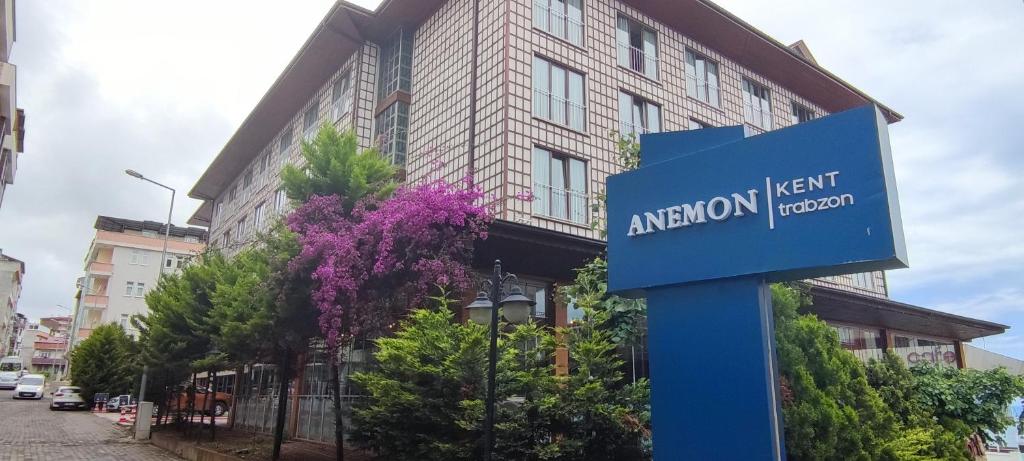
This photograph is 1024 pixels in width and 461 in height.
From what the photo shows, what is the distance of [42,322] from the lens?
5256 inches

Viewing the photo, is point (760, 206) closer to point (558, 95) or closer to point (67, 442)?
point (558, 95)

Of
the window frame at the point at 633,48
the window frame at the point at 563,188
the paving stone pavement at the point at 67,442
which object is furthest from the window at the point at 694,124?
the paving stone pavement at the point at 67,442

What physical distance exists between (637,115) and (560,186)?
436cm

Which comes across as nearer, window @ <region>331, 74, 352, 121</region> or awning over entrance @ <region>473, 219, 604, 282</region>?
awning over entrance @ <region>473, 219, 604, 282</region>

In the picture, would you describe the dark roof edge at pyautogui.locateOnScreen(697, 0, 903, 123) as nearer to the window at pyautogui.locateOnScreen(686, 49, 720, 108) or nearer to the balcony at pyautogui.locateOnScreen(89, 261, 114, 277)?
the window at pyautogui.locateOnScreen(686, 49, 720, 108)

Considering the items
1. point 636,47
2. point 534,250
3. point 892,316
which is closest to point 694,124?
point 636,47

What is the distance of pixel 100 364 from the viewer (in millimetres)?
39906

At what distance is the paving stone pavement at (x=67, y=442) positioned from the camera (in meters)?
17.1

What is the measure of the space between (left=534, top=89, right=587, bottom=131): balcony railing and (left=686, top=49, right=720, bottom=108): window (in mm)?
5333

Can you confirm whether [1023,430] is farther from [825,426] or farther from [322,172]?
[322,172]

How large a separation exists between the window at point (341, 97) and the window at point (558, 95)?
26.6 feet

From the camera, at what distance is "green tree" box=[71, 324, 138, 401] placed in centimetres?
3950

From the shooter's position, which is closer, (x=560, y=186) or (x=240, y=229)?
(x=560, y=186)

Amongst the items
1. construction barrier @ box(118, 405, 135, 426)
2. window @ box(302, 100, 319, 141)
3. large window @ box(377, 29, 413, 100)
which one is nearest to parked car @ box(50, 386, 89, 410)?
construction barrier @ box(118, 405, 135, 426)
